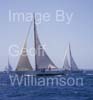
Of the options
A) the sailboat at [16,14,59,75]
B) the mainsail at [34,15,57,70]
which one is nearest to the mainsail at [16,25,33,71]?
the sailboat at [16,14,59,75]

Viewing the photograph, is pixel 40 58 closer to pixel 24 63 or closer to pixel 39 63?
pixel 39 63

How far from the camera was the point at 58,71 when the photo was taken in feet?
173

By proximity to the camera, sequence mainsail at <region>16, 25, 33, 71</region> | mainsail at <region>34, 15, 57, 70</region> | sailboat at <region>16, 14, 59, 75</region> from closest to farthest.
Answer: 1. mainsail at <region>16, 25, 33, 71</region>
2. sailboat at <region>16, 14, 59, 75</region>
3. mainsail at <region>34, 15, 57, 70</region>

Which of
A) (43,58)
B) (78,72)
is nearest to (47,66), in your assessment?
(43,58)

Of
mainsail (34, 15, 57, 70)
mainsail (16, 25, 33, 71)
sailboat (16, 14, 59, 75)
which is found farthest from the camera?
mainsail (34, 15, 57, 70)

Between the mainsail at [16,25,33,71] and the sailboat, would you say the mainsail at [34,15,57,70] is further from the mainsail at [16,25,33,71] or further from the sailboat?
the mainsail at [16,25,33,71]

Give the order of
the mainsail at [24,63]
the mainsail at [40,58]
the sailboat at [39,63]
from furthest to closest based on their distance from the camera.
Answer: the mainsail at [40,58]
the sailboat at [39,63]
the mainsail at [24,63]

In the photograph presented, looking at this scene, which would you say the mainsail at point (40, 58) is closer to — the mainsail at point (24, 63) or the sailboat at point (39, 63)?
the sailboat at point (39, 63)

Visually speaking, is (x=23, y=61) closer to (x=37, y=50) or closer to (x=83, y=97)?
(x=37, y=50)

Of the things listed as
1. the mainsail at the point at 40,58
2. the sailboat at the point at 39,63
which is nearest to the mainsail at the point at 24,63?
the sailboat at the point at 39,63

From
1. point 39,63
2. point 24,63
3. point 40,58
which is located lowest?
point 39,63

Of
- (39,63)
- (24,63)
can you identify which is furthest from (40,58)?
(24,63)

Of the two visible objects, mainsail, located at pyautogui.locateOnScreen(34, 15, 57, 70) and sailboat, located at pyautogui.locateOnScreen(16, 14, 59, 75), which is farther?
mainsail, located at pyautogui.locateOnScreen(34, 15, 57, 70)

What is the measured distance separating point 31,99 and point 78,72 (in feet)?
138
